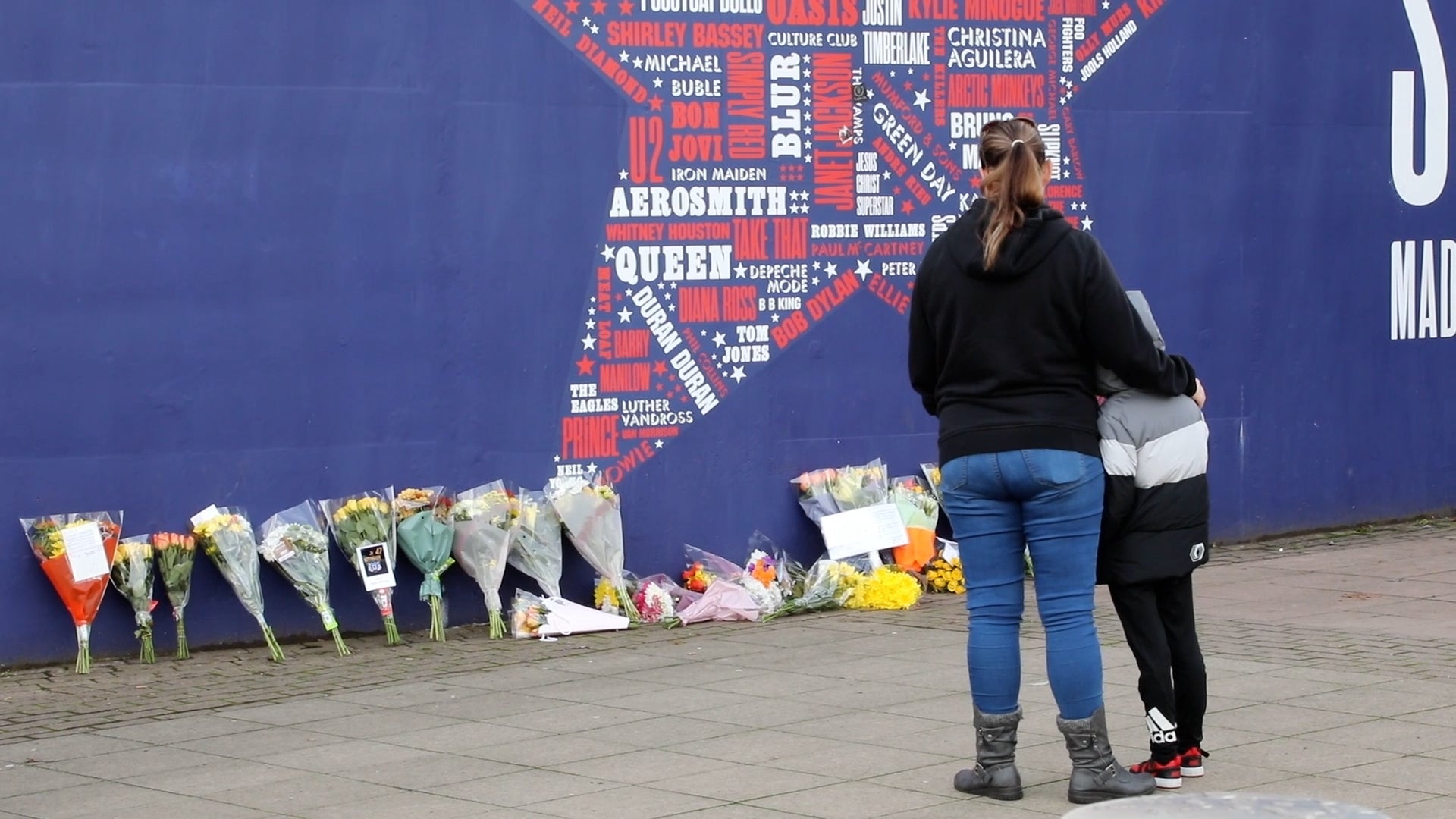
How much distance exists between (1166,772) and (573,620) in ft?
12.6

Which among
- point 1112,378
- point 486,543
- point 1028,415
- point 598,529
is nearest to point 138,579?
point 486,543

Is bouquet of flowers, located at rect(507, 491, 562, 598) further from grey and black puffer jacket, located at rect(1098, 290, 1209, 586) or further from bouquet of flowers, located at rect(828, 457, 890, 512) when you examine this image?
grey and black puffer jacket, located at rect(1098, 290, 1209, 586)

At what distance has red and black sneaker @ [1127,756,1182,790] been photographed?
5824 mm

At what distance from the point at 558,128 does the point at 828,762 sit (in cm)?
411

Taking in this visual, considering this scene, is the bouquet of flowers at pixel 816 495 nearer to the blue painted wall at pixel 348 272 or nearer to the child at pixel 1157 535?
the blue painted wall at pixel 348 272

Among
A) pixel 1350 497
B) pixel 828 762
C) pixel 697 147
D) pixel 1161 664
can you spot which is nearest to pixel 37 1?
pixel 697 147

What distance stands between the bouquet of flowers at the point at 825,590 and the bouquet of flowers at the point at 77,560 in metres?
3.09

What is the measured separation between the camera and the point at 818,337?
10.1 m

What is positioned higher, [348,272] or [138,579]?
[348,272]

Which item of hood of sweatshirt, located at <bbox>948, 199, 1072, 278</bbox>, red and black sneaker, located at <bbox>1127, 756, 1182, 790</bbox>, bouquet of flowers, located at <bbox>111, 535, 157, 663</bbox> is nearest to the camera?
hood of sweatshirt, located at <bbox>948, 199, 1072, 278</bbox>

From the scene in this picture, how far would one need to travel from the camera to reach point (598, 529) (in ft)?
30.4

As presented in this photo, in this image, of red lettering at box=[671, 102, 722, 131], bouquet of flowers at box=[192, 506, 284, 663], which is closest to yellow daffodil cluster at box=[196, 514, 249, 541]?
bouquet of flowers at box=[192, 506, 284, 663]

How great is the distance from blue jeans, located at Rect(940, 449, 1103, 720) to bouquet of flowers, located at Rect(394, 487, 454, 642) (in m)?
3.77

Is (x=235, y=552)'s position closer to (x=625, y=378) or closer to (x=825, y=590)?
(x=625, y=378)
